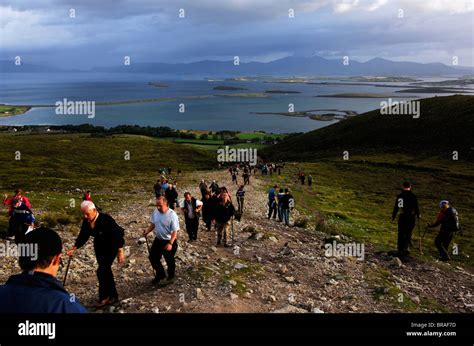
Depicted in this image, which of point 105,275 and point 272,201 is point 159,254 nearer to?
point 105,275

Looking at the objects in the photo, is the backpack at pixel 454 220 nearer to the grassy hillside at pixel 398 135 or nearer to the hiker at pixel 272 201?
the hiker at pixel 272 201

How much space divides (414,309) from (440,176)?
232 feet

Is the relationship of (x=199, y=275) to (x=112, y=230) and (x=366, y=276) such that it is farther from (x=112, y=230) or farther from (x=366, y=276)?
(x=366, y=276)

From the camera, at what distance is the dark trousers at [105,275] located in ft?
30.6

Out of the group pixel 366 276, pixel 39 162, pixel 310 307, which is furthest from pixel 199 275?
pixel 39 162

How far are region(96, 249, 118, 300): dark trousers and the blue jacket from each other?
514 centimetres

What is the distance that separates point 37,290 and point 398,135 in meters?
124

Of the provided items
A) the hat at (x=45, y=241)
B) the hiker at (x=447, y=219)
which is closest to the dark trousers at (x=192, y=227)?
the hiker at (x=447, y=219)

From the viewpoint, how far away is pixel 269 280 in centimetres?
1253

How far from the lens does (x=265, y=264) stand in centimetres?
1455

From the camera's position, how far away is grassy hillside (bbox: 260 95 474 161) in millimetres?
104250

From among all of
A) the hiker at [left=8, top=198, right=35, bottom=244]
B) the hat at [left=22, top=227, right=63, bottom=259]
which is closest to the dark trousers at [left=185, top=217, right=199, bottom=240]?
the hiker at [left=8, top=198, right=35, bottom=244]

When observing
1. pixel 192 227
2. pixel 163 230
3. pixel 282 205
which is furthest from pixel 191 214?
pixel 282 205

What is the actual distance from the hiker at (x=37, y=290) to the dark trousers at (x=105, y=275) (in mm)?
4730
